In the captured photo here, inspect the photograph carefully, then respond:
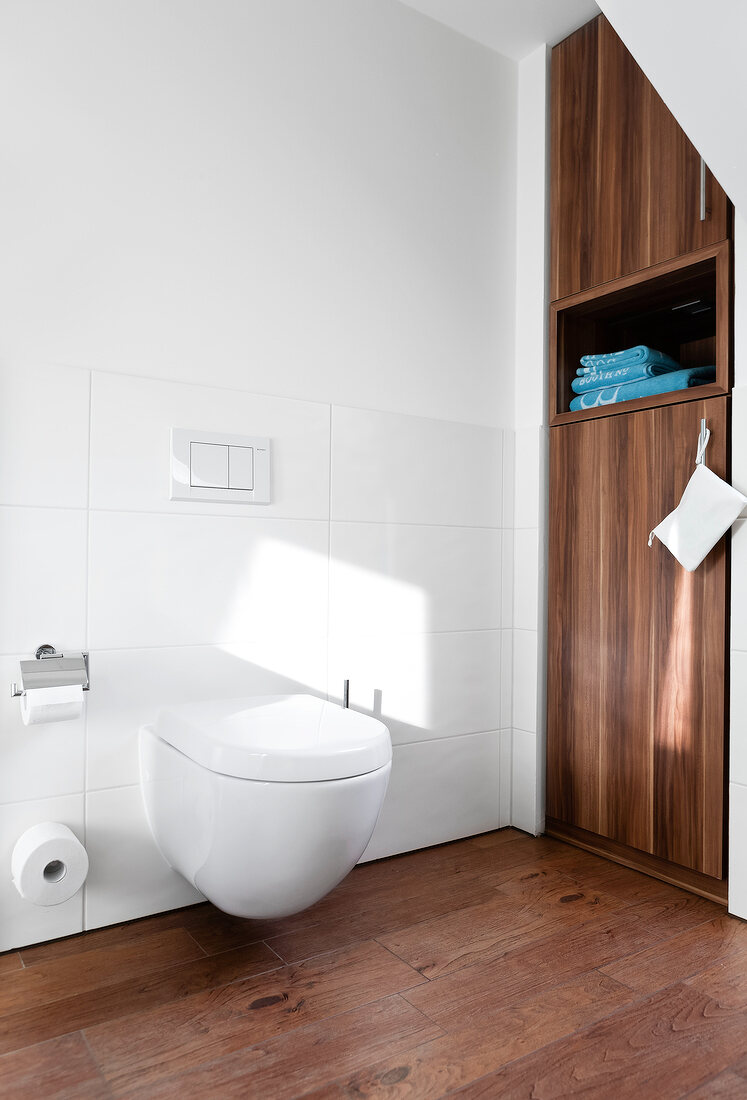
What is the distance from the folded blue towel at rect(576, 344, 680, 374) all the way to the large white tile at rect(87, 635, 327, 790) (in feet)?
3.41

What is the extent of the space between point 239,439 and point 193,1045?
44.7 inches

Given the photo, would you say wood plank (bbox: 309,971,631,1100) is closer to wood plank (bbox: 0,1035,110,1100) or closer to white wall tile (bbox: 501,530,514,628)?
wood plank (bbox: 0,1035,110,1100)

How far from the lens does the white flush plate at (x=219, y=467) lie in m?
1.65

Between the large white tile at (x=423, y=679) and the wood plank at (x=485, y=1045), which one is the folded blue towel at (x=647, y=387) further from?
the wood plank at (x=485, y=1045)

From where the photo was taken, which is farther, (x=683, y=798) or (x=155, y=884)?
(x=683, y=798)

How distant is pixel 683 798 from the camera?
5.93 feet

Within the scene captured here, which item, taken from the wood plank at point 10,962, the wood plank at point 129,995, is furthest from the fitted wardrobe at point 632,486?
the wood plank at point 10,962

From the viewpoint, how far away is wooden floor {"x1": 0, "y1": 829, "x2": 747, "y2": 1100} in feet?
3.76

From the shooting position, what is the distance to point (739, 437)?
170 cm

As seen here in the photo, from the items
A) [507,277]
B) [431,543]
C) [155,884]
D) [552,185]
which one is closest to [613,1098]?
[155,884]

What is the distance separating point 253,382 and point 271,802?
95 centimetres

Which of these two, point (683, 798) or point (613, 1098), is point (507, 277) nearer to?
point (683, 798)

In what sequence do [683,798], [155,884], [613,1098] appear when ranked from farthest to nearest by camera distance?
1. [683,798]
2. [155,884]
3. [613,1098]

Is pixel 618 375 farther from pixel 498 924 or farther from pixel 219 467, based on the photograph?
pixel 498 924
